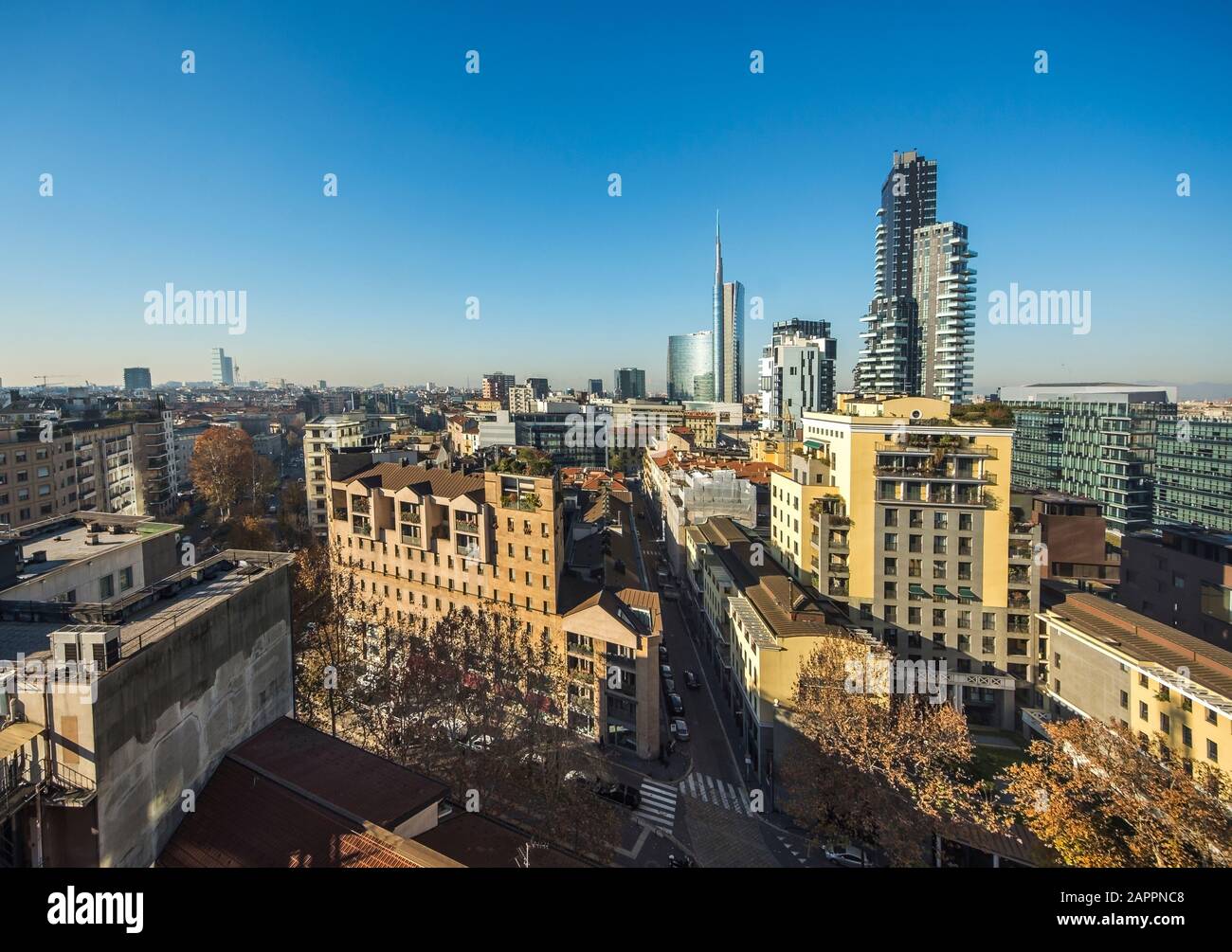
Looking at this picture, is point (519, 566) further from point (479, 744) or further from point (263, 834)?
point (263, 834)

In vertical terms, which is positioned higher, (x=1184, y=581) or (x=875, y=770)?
(x=1184, y=581)

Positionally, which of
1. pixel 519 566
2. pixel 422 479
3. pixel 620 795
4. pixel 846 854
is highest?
pixel 422 479

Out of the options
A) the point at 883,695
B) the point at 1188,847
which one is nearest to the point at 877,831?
the point at 883,695

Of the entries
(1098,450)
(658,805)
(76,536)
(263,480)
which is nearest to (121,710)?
(76,536)

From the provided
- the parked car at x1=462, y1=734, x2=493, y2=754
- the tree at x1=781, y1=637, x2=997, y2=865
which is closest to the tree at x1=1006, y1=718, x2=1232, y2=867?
the tree at x1=781, y1=637, x2=997, y2=865

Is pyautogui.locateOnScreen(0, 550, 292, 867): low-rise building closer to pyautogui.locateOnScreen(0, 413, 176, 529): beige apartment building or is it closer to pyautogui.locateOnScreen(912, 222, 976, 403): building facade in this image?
pyautogui.locateOnScreen(0, 413, 176, 529): beige apartment building
